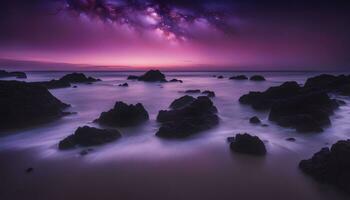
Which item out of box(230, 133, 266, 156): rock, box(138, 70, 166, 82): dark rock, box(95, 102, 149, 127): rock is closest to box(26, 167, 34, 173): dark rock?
box(95, 102, 149, 127): rock

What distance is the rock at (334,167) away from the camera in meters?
3.81

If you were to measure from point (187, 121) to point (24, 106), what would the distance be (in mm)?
5636

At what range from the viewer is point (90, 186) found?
4074mm

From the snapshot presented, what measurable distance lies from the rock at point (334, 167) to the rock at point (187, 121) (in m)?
3.13

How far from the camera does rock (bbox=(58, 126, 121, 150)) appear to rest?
18.9 ft

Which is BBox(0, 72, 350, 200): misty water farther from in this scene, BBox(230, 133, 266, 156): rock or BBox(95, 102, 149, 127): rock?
BBox(95, 102, 149, 127): rock

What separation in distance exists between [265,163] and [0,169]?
4934 millimetres

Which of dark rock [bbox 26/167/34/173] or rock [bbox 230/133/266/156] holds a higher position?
rock [bbox 230/133/266/156]

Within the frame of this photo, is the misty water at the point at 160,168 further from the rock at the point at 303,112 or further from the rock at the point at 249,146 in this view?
the rock at the point at 303,112

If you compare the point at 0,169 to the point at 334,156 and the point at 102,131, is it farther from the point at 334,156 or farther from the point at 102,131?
the point at 334,156

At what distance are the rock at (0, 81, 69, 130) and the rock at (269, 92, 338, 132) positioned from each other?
25.6 feet

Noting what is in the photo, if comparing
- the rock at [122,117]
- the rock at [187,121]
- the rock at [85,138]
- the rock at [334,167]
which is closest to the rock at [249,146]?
the rock at [334,167]

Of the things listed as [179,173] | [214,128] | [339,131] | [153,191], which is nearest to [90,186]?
[153,191]

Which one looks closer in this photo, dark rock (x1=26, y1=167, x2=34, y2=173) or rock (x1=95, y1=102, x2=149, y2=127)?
dark rock (x1=26, y1=167, x2=34, y2=173)
